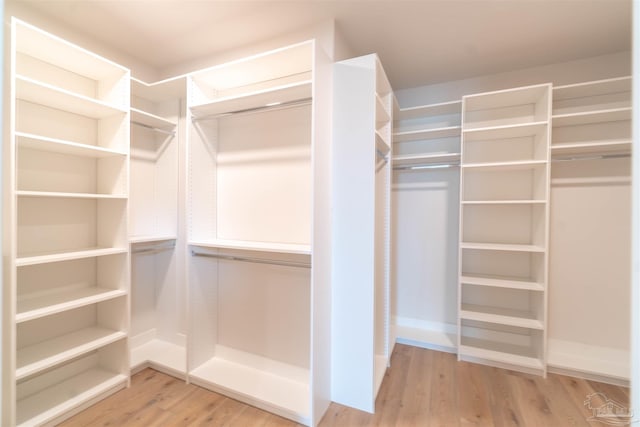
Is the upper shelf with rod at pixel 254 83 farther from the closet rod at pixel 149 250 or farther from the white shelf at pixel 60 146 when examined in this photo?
the closet rod at pixel 149 250

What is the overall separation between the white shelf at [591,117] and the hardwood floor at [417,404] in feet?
6.88

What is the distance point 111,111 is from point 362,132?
1.83 meters

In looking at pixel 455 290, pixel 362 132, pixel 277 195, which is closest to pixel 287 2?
pixel 362 132

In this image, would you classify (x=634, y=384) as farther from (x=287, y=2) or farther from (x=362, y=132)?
(x=287, y=2)

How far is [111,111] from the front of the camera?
2.25 meters

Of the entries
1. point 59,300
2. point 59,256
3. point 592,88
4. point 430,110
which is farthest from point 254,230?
point 592,88

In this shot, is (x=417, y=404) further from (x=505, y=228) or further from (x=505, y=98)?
(x=505, y=98)

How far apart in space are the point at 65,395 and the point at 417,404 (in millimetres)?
2426

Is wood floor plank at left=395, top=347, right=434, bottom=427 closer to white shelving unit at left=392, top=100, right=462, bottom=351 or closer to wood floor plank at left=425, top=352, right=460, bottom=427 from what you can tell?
wood floor plank at left=425, top=352, right=460, bottom=427

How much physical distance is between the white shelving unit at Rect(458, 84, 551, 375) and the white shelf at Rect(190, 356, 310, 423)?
1503 mm

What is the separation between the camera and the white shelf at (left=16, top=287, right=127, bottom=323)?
6.22 ft

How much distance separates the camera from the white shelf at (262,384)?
2055mm

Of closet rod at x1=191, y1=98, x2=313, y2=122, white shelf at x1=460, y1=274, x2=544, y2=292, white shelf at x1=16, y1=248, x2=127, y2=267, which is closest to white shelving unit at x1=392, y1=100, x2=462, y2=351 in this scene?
white shelf at x1=460, y1=274, x2=544, y2=292

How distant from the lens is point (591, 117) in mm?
2477
